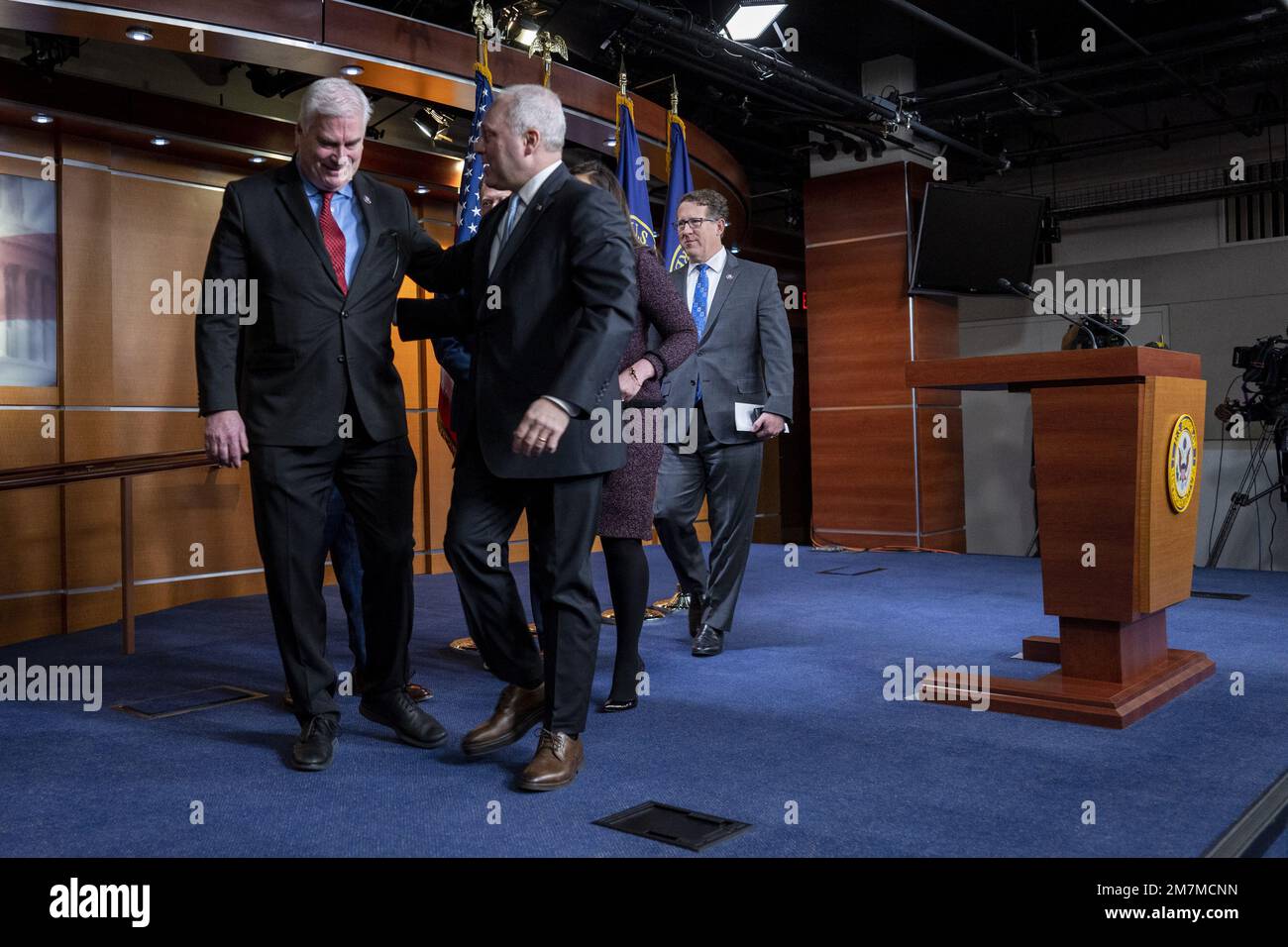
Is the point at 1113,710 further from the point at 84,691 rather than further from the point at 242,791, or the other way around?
the point at 84,691

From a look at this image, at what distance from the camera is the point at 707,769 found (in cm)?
246

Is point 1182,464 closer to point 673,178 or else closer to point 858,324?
point 673,178

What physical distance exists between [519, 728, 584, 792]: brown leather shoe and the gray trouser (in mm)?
1540

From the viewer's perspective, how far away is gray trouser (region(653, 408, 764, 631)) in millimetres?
3838

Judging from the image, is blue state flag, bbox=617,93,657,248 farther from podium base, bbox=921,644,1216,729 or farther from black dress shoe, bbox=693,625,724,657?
podium base, bbox=921,644,1216,729

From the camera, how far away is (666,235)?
5.50 metres

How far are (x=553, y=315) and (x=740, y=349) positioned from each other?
170cm

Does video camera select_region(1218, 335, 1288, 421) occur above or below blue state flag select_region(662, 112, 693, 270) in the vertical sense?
below

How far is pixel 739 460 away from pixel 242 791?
210 cm

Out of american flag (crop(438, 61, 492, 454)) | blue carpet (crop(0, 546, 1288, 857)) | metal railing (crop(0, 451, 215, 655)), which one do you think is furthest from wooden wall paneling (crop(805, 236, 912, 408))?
metal railing (crop(0, 451, 215, 655))

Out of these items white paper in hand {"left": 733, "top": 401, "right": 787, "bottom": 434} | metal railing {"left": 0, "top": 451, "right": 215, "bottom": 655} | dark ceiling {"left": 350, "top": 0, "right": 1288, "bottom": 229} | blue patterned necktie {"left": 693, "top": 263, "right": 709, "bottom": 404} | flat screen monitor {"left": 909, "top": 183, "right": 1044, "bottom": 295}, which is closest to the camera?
white paper in hand {"left": 733, "top": 401, "right": 787, "bottom": 434}

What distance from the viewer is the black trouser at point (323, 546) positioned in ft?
8.11
